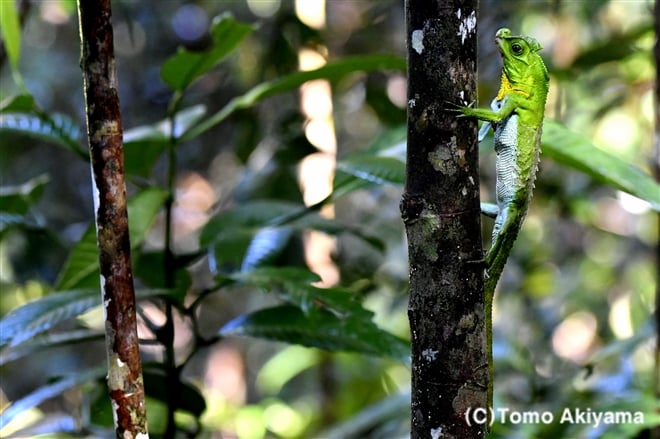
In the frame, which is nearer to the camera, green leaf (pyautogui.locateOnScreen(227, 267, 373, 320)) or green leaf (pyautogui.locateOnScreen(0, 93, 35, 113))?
green leaf (pyautogui.locateOnScreen(227, 267, 373, 320))

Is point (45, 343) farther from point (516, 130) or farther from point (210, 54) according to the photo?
point (516, 130)

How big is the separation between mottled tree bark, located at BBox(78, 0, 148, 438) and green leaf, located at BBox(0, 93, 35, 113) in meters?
0.61

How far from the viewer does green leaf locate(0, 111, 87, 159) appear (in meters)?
1.65

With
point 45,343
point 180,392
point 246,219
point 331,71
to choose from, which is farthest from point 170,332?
point 331,71

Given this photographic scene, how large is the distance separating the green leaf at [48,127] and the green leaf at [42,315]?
0.39m

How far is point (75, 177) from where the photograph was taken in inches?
164

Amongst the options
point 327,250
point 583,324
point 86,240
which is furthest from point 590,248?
point 86,240

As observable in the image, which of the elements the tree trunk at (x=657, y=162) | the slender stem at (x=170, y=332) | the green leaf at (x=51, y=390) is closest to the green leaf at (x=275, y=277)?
the slender stem at (x=170, y=332)

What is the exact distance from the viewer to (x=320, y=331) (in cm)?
153

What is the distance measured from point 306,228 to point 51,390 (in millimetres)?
702

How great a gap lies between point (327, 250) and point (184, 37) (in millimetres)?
1643

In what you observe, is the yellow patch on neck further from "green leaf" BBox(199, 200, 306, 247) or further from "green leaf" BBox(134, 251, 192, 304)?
"green leaf" BBox(134, 251, 192, 304)

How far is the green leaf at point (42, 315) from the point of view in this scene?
132 centimetres

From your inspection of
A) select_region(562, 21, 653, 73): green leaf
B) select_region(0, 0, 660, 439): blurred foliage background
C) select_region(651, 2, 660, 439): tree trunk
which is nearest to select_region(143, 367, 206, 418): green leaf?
select_region(0, 0, 660, 439): blurred foliage background
